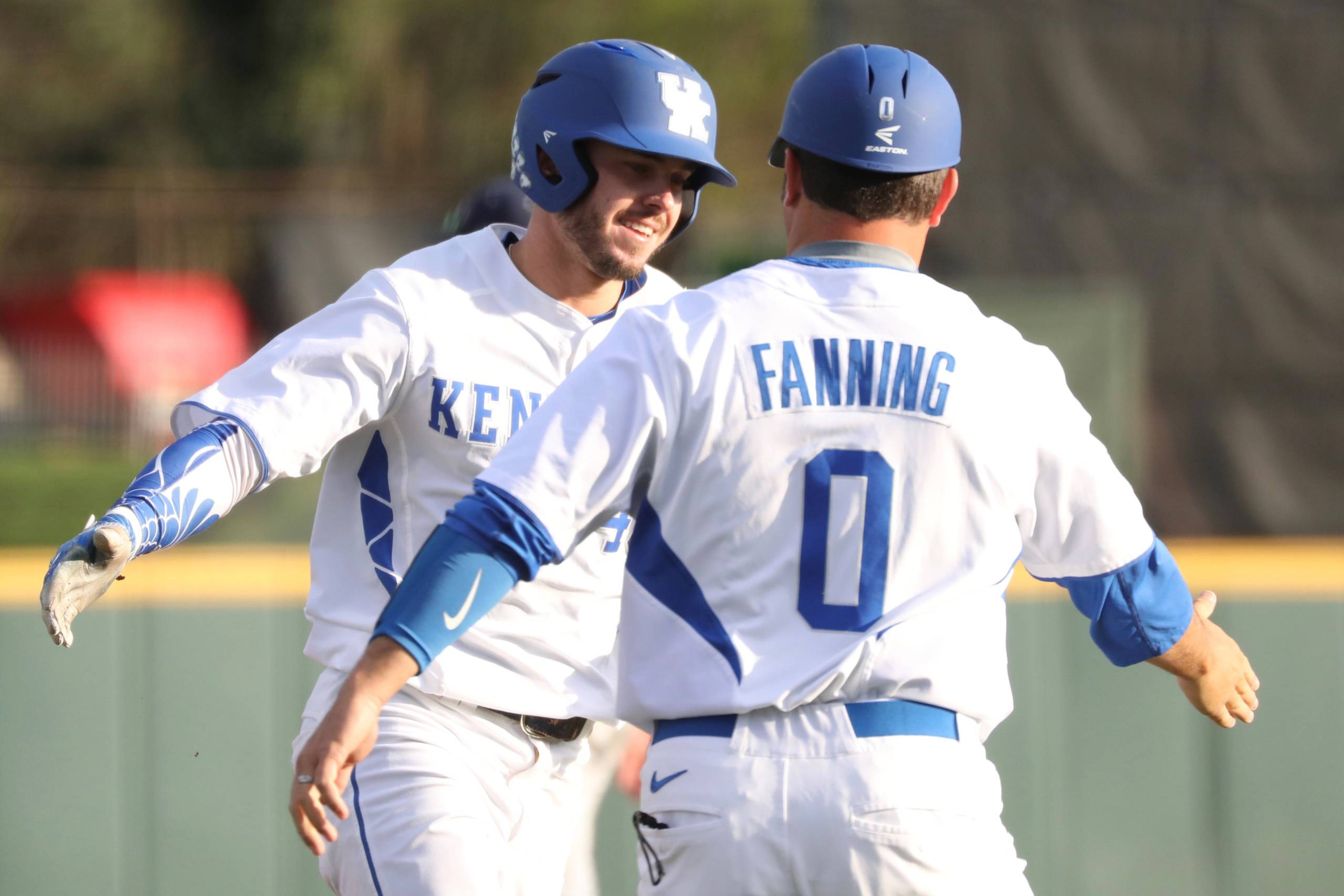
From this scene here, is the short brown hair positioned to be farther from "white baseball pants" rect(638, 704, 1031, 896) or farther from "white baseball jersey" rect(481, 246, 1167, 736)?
"white baseball pants" rect(638, 704, 1031, 896)

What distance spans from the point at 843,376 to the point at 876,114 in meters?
0.47

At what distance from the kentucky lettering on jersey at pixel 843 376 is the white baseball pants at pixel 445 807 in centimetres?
120

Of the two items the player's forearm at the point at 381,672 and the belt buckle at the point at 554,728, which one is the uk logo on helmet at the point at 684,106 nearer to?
the belt buckle at the point at 554,728

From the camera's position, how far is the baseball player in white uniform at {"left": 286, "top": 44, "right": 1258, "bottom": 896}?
2.45m

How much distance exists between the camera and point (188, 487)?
314cm

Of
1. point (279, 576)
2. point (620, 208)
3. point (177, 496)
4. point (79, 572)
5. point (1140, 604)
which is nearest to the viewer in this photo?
point (1140, 604)

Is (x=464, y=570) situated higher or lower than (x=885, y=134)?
lower

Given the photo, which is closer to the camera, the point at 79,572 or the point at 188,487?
the point at 79,572

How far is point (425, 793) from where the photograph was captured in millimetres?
3248

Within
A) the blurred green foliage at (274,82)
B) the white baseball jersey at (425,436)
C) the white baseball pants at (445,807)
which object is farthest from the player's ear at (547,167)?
the blurred green foliage at (274,82)

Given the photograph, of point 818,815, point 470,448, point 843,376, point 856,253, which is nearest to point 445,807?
point 470,448

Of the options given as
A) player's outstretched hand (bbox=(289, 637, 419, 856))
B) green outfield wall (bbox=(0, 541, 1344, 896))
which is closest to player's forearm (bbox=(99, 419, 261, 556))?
player's outstretched hand (bbox=(289, 637, 419, 856))

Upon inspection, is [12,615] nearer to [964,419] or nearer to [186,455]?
[186,455]

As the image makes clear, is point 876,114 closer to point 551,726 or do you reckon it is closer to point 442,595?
point 442,595
